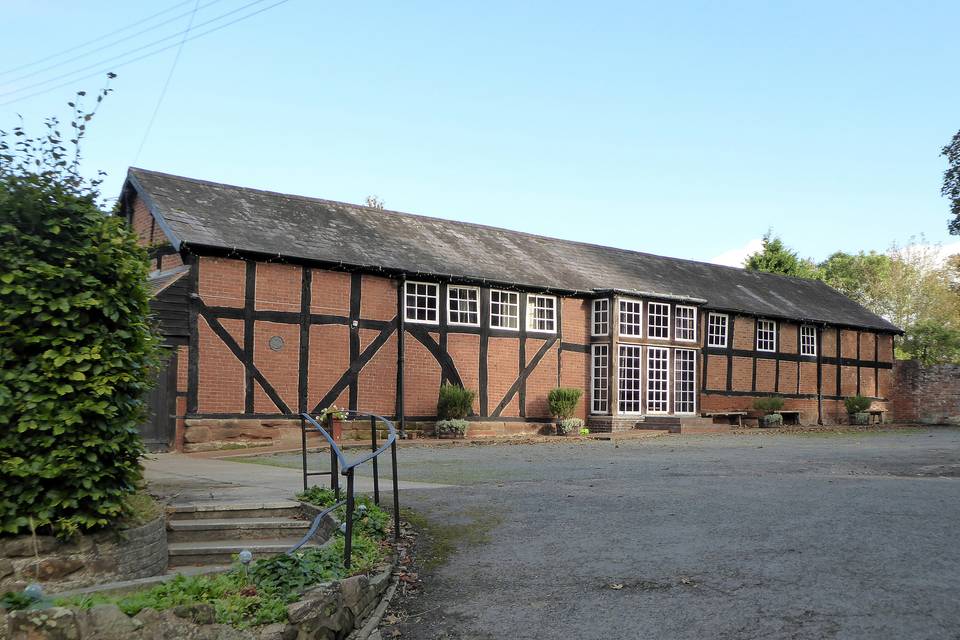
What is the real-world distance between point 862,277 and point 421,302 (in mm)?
49170

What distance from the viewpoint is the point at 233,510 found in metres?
8.68

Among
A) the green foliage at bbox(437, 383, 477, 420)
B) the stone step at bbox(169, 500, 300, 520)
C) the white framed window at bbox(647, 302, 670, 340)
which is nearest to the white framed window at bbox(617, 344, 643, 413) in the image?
the white framed window at bbox(647, 302, 670, 340)

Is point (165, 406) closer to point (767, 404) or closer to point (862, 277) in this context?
point (767, 404)

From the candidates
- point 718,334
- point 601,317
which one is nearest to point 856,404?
point 718,334

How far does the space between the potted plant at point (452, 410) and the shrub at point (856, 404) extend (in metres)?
17.9

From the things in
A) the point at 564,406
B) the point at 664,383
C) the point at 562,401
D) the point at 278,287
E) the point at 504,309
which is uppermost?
the point at 278,287

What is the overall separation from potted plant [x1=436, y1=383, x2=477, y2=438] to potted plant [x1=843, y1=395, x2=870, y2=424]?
17.9 metres

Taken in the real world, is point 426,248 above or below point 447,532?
above

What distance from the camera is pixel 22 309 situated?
21.6 ft

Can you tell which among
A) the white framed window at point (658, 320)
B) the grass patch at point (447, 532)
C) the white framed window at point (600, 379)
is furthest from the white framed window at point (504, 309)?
the grass patch at point (447, 532)

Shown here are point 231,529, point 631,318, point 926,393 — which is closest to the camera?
point 231,529

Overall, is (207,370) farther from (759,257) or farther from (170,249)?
(759,257)

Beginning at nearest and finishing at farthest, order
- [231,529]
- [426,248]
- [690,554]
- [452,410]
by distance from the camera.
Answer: [690,554] → [231,529] → [452,410] → [426,248]

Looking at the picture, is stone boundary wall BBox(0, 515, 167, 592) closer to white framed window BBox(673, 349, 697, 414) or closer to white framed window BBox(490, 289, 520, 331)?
white framed window BBox(490, 289, 520, 331)
